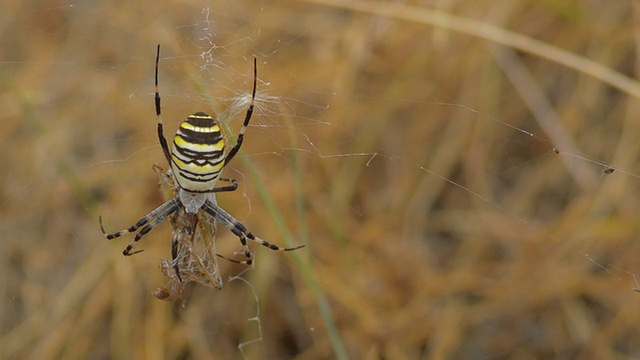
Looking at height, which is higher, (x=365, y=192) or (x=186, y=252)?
(x=186, y=252)

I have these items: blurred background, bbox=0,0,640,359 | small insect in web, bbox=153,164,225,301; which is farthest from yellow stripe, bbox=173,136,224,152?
blurred background, bbox=0,0,640,359

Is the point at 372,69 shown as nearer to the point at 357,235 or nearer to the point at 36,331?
the point at 357,235

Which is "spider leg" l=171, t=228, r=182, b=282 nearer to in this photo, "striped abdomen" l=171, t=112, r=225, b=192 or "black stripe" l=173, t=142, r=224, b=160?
"striped abdomen" l=171, t=112, r=225, b=192

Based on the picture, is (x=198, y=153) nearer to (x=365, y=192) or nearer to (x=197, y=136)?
(x=197, y=136)

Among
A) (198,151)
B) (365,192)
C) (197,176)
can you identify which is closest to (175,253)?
(197,176)

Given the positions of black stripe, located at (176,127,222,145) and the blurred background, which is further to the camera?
the blurred background

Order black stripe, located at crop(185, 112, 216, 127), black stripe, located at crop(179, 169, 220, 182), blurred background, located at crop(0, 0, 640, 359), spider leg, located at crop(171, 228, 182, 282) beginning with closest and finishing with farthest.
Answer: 1. black stripe, located at crop(185, 112, 216, 127)
2. black stripe, located at crop(179, 169, 220, 182)
3. spider leg, located at crop(171, 228, 182, 282)
4. blurred background, located at crop(0, 0, 640, 359)

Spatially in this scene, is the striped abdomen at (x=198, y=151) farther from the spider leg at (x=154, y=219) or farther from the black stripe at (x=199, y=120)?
the spider leg at (x=154, y=219)
